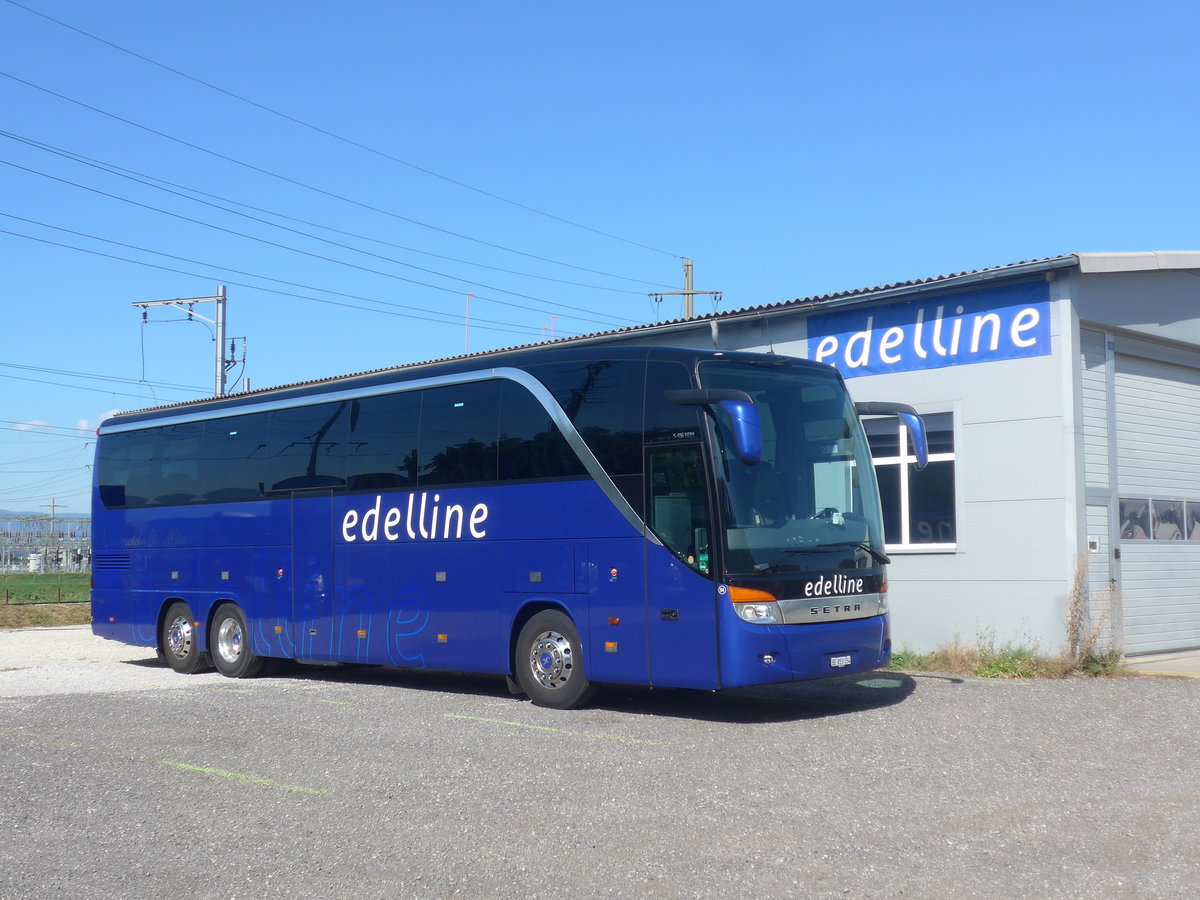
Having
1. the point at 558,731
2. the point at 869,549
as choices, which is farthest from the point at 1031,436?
the point at 558,731

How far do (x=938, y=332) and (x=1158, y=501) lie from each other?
4348 millimetres

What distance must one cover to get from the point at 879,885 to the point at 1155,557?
13451 mm

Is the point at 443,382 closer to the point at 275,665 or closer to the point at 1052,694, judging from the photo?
the point at 275,665

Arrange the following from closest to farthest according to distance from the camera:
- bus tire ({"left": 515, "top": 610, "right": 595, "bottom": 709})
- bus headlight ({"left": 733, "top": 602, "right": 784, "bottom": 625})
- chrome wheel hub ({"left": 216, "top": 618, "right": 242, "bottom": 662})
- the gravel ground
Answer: the gravel ground, bus headlight ({"left": 733, "top": 602, "right": 784, "bottom": 625}), bus tire ({"left": 515, "top": 610, "right": 595, "bottom": 709}), chrome wheel hub ({"left": 216, "top": 618, "right": 242, "bottom": 662})

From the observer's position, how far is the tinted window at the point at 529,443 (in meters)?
12.8

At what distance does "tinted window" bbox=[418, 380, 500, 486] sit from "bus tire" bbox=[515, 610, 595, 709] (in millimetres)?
1674

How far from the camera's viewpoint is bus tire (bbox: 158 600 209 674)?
58.5 ft

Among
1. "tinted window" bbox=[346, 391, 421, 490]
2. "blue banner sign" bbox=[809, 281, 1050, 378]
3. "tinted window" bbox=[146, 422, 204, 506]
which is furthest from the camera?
"tinted window" bbox=[146, 422, 204, 506]

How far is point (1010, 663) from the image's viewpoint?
49.6 ft

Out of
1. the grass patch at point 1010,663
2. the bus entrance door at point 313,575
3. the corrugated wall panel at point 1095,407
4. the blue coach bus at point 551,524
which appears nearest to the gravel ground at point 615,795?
the blue coach bus at point 551,524

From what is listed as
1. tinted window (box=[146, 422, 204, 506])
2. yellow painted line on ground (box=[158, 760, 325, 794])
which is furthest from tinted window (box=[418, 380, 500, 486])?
yellow painted line on ground (box=[158, 760, 325, 794])

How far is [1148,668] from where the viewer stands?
15672mm

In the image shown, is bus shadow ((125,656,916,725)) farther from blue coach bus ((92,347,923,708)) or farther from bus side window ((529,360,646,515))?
bus side window ((529,360,646,515))

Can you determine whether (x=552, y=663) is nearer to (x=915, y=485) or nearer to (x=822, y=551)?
(x=822, y=551)
